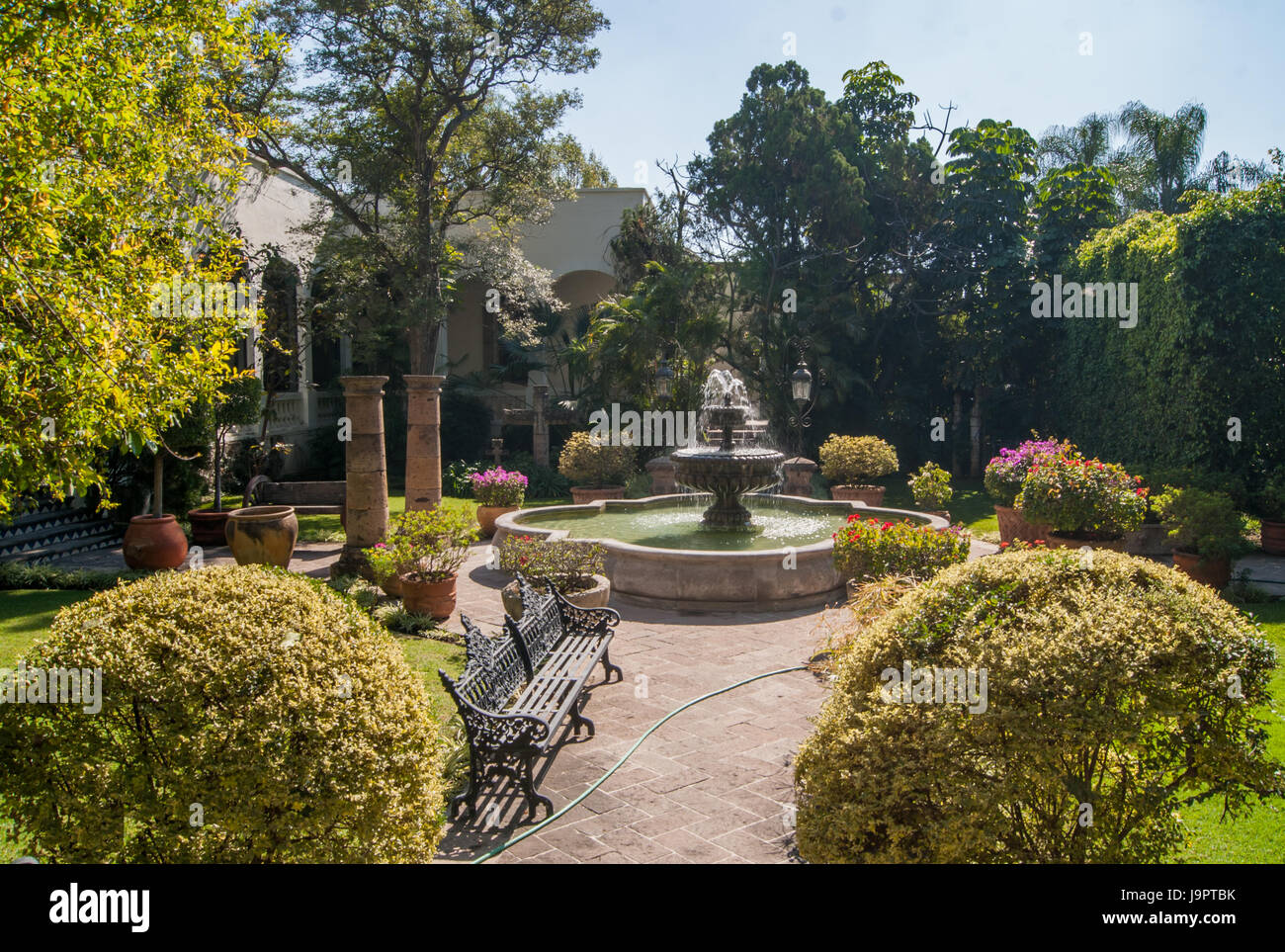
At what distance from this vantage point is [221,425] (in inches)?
539

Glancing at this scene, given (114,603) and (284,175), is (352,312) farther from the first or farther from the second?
(114,603)

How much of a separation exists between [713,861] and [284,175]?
19.8 metres

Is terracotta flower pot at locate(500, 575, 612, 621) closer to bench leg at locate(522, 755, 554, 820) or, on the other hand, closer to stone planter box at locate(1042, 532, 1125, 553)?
bench leg at locate(522, 755, 554, 820)

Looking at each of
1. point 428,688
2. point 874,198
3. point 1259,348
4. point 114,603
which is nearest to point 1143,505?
point 1259,348

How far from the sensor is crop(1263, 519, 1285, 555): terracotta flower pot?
12.4m

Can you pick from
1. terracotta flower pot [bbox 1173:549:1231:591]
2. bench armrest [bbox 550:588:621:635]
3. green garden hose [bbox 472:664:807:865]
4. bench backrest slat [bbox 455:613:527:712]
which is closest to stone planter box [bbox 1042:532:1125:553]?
terracotta flower pot [bbox 1173:549:1231:591]

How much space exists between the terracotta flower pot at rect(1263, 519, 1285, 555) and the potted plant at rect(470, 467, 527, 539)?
1093cm

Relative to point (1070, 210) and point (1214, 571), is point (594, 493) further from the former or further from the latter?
Answer: point (1070, 210)

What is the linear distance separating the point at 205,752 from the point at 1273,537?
14081 millimetres

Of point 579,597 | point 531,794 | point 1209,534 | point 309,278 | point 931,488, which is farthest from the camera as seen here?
point 309,278

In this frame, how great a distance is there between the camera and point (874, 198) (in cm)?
2109

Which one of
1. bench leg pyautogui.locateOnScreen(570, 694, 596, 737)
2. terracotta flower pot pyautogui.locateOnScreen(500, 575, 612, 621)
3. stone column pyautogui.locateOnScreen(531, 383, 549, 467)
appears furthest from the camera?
stone column pyautogui.locateOnScreen(531, 383, 549, 467)

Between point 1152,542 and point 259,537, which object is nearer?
point 259,537

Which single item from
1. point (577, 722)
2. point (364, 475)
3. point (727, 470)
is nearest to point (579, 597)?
point (577, 722)
